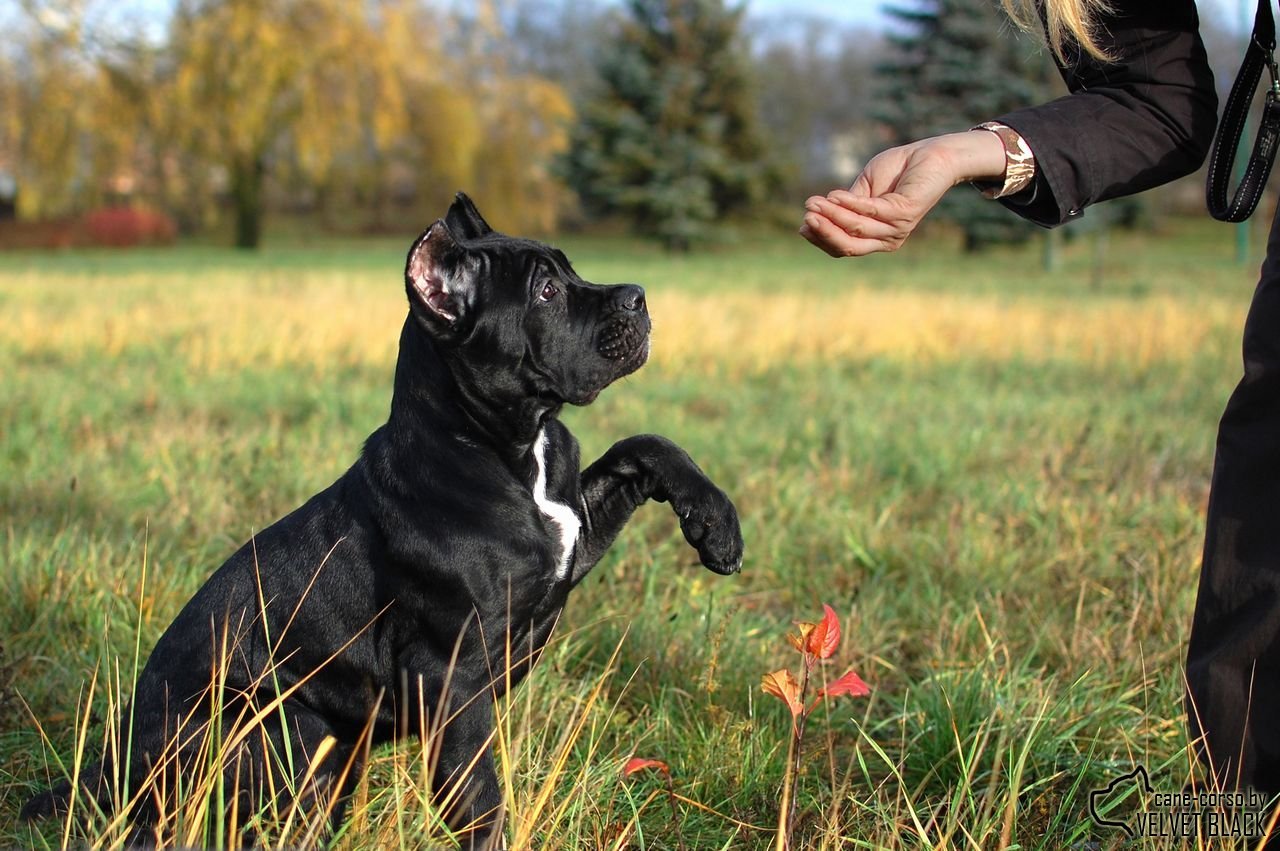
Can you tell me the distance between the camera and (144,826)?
2.27 meters

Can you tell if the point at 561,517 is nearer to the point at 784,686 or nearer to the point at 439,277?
the point at 439,277

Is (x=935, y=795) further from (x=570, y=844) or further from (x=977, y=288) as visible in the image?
(x=977, y=288)

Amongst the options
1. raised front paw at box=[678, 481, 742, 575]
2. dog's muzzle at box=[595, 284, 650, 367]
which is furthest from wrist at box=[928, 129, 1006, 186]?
raised front paw at box=[678, 481, 742, 575]

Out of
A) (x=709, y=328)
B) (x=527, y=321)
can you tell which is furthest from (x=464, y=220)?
(x=709, y=328)

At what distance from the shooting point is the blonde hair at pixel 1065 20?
7.17 ft

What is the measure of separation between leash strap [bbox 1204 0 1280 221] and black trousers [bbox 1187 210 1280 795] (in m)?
0.16

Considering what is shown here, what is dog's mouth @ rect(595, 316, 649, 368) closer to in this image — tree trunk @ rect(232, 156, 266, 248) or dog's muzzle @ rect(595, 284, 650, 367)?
dog's muzzle @ rect(595, 284, 650, 367)

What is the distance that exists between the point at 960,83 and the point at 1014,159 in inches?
1229

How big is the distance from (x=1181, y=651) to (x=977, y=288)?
640 inches

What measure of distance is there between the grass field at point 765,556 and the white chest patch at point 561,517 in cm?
36

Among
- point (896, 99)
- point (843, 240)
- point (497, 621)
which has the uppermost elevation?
point (896, 99)

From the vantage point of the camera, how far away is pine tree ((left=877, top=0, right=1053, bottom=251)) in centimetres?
3073

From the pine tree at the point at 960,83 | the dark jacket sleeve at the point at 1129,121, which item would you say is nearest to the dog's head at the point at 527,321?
the dark jacket sleeve at the point at 1129,121

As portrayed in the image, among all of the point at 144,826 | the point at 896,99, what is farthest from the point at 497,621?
the point at 896,99
